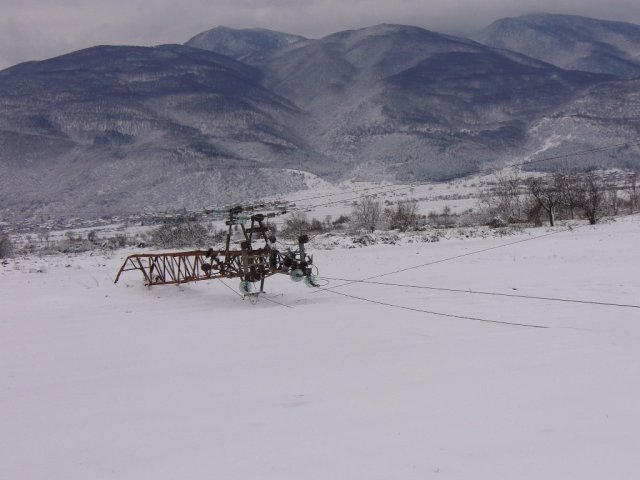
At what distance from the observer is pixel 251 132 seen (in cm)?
15588

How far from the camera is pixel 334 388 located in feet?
25.4

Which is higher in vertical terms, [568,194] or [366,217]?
[568,194]

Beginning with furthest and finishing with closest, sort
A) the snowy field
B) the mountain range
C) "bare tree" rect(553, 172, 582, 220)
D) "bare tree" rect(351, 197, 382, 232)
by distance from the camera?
the mountain range < "bare tree" rect(351, 197, 382, 232) < "bare tree" rect(553, 172, 582, 220) < the snowy field

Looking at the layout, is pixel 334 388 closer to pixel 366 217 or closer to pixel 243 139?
pixel 366 217

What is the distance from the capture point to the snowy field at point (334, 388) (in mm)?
5594

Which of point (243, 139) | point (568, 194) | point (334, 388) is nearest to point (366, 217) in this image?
point (568, 194)

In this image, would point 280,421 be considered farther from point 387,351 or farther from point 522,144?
point 522,144

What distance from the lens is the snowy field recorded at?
5594 millimetres

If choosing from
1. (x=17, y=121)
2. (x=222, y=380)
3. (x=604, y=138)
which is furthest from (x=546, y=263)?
(x=17, y=121)

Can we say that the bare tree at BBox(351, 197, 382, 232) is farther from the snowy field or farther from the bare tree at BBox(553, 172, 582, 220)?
the snowy field

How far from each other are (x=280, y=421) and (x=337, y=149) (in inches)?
5837

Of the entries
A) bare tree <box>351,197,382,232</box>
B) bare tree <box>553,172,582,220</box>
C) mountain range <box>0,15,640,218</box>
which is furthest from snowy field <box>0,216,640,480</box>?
mountain range <box>0,15,640,218</box>

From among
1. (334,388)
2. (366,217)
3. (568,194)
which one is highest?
(568,194)

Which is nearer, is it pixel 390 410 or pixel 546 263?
pixel 390 410
